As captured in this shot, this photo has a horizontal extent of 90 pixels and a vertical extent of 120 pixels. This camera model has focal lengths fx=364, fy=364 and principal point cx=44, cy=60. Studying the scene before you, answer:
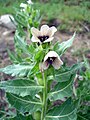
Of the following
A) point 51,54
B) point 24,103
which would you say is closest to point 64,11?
point 24,103

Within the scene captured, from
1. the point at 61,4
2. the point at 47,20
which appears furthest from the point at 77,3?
the point at 47,20

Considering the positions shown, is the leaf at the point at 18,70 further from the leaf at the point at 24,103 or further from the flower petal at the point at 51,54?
the flower petal at the point at 51,54

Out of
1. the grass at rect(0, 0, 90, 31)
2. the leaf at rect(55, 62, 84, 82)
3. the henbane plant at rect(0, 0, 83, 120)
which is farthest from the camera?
the grass at rect(0, 0, 90, 31)

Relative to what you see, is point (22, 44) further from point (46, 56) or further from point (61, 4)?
point (61, 4)

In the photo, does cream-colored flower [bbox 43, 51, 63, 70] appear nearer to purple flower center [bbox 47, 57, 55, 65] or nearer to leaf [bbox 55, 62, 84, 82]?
purple flower center [bbox 47, 57, 55, 65]

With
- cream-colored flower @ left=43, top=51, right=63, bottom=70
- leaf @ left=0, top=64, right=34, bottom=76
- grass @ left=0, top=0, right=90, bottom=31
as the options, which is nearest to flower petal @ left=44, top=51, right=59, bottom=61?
cream-colored flower @ left=43, top=51, right=63, bottom=70

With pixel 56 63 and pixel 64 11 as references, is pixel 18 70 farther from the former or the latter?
pixel 64 11

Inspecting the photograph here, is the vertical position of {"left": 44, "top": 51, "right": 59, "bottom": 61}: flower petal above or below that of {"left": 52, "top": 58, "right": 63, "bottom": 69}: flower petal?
above
